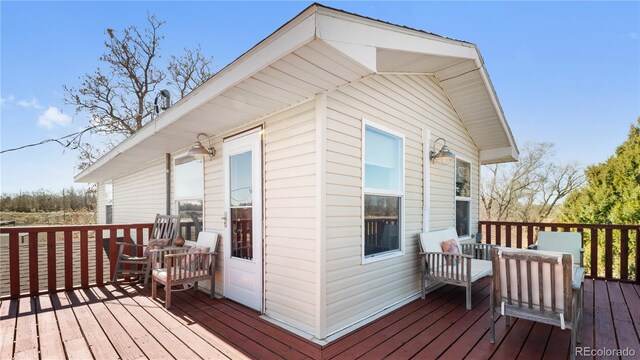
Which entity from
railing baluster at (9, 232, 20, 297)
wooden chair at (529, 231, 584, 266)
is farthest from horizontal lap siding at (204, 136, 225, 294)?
wooden chair at (529, 231, 584, 266)

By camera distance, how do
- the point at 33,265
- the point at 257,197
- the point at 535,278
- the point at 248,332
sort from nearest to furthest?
the point at 535,278 → the point at 248,332 → the point at 257,197 → the point at 33,265

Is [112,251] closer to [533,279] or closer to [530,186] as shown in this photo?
[533,279]

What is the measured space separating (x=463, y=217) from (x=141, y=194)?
7257mm

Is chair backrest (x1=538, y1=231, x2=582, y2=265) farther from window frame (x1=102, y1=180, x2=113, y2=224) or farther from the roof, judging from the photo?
window frame (x1=102, y1=180, x2=113, y2=224)

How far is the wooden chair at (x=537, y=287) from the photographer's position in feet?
7.51

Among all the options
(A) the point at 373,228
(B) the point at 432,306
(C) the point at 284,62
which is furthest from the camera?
(B) the point at 432,306

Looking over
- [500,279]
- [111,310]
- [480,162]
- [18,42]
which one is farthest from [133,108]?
[500,279]

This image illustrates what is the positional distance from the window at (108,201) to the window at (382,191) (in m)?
9.72

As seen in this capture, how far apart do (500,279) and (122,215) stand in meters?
9.52

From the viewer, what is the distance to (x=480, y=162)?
6715mm

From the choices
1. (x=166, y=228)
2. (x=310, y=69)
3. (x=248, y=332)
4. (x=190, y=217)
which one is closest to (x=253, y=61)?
(x=310, y=69)

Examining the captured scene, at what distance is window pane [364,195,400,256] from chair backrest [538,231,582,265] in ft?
8.70

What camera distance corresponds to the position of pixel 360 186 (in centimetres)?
319

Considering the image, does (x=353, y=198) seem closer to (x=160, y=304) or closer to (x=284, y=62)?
(x=284, y=62)
